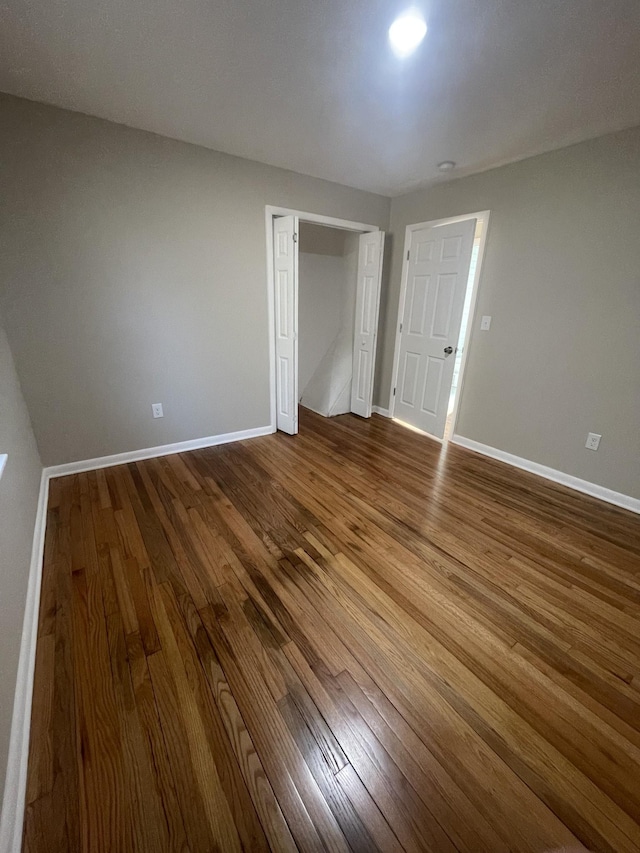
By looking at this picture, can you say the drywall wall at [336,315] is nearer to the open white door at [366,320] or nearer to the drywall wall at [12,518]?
the open white door at [366,320]

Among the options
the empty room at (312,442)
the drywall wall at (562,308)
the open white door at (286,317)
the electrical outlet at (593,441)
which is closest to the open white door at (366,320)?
the empty room at (312,442)

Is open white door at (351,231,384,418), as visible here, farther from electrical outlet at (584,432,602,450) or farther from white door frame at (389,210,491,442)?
electrical outlet at (584,432,602,450)

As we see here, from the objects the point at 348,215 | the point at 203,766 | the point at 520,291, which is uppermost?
the point at 348,215

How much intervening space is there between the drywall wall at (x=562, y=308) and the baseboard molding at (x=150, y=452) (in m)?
2.28

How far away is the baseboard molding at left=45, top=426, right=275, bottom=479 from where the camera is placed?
8.24ft

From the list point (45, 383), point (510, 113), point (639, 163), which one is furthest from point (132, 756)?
point (639, 163)

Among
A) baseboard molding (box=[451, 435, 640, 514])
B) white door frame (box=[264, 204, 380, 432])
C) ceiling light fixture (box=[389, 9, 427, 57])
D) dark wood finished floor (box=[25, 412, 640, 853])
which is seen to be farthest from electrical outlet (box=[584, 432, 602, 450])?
white door frame (box=[264, 204, 380, 432])

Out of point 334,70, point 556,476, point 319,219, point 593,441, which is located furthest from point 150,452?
point 593,441

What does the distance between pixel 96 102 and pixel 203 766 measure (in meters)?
3.25

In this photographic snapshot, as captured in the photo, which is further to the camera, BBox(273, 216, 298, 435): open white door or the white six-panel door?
the white six-panel door

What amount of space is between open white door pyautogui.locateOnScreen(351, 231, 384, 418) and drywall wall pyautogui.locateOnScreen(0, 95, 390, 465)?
567mm

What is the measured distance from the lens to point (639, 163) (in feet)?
6.59

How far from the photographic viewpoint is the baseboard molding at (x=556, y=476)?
7.69 ft

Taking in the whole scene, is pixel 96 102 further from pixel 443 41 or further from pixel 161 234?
pixel 443 41
